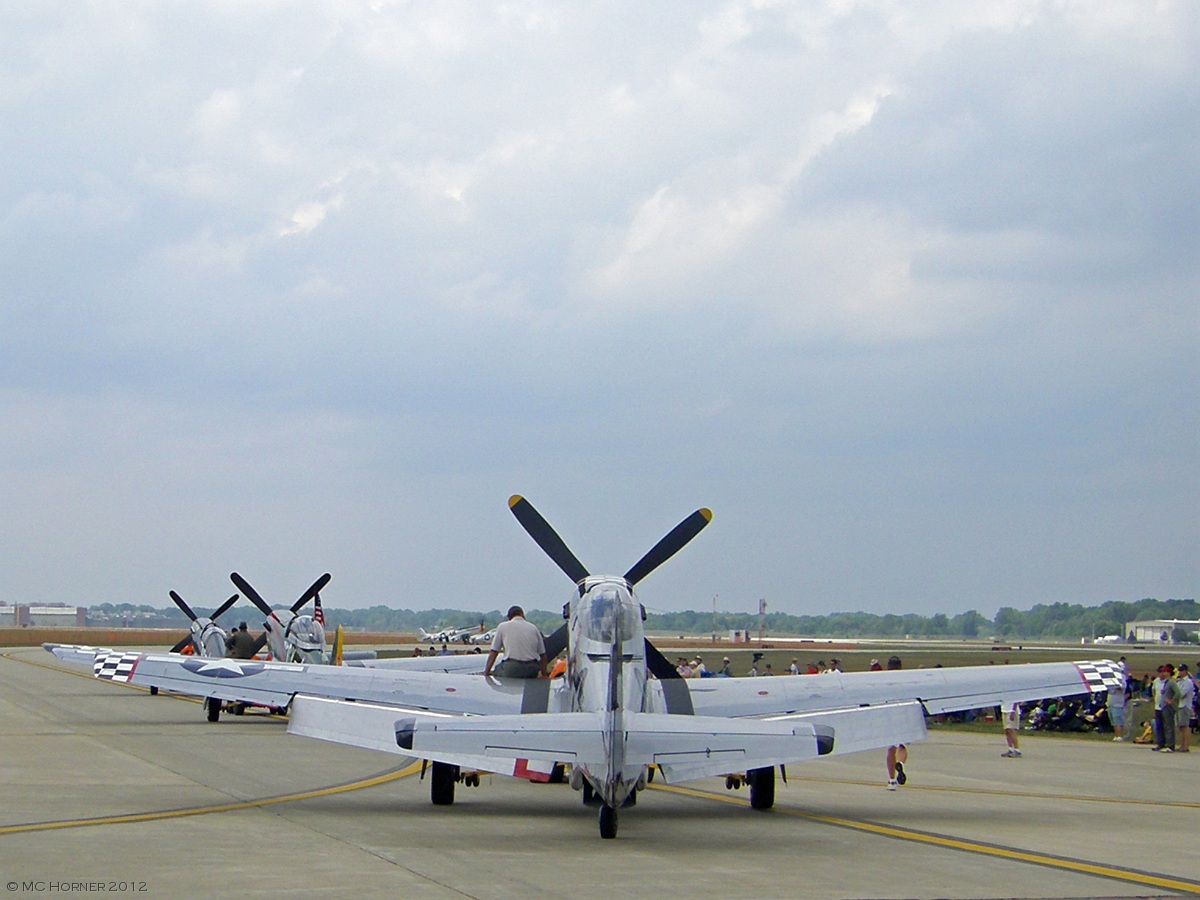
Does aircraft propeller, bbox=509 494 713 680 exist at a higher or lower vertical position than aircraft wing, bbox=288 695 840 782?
higher

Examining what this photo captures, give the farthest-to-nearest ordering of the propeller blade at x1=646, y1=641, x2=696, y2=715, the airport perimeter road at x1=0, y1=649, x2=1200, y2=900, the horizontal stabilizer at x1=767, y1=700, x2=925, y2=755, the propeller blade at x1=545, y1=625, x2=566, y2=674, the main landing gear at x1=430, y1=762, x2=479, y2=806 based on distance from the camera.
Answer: the propeller blade at x1=545, y1=625, x2=566, y2=674, the main landing gear at x1=430, y1=762, x2=479, y2=806, the propeller blade at x1=646, y1=641, x2=696, y2=715, the horizontal stabilizer at x1=767, y1=700, x2=925, y2=755, the airport perimeter road at x1=0, y1=649, x2=1200, y2=900

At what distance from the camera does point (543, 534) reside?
53.1ft

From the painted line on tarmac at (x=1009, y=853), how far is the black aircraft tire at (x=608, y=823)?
2.69m

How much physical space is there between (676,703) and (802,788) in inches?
169

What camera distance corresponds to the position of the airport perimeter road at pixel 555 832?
961cm

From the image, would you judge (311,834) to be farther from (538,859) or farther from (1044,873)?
(1044,873)

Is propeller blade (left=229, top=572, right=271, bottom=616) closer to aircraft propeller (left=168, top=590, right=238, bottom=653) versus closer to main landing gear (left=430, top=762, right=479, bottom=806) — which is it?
aircraft propeller (left=168, top=590, right=238, bottom=653)

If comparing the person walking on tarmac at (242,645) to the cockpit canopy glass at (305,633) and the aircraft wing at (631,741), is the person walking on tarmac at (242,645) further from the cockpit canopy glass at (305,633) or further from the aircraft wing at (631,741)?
the aircraft wing at (631,741)

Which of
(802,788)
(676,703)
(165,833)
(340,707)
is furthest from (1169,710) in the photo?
(165,833)

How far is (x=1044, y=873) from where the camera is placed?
10.6 metres

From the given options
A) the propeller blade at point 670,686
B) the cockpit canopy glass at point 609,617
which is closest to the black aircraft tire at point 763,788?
the propeller blade at point 670,686

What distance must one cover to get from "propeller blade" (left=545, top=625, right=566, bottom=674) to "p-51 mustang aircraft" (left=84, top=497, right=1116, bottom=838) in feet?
0.07

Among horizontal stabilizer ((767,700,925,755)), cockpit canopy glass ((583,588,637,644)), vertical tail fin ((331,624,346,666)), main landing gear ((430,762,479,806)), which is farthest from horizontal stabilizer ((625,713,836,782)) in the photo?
vertical tail fin ((331,624,346,666))

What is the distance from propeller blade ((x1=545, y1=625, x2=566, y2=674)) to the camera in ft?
50.5
